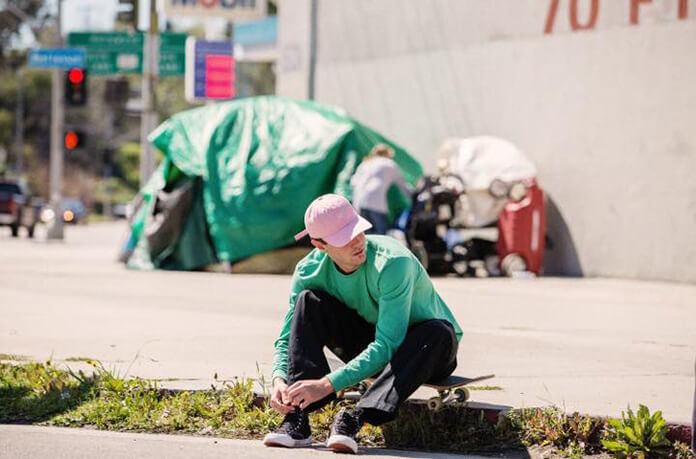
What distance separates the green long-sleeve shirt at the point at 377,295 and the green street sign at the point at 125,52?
2274 centimetres

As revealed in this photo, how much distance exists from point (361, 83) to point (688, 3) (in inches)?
289

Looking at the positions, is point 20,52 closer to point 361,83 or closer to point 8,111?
point 8,111

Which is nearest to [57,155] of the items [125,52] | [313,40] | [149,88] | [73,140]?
[73,140]

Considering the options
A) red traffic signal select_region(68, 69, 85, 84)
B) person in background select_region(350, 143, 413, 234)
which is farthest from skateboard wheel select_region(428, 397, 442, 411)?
red traffic signal select_region(68, 69, 85, 84)

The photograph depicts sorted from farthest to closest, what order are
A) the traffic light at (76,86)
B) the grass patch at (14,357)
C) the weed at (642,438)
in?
1. the traffic light at (76,86)
2. the grass patch at (14,357)
3. the weed at (642,438)

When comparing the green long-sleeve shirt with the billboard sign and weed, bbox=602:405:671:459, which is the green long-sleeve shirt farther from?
the billboard sign

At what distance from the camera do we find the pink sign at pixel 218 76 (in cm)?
2875

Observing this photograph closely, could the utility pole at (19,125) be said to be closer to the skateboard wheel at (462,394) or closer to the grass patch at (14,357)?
the grass patch at (14,357)

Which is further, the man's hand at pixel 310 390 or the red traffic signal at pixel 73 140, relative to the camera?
the red traffic signal at pixel 73 140

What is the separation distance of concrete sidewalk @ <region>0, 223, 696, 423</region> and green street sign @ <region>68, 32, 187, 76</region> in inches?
473

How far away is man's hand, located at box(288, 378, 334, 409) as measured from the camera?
6172mm

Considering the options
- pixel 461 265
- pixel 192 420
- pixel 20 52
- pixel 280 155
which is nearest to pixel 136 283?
pixel 280 155

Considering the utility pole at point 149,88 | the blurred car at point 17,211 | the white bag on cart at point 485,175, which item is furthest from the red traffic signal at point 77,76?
the white bag on cart at point 485,175

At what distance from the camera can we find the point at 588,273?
18234 millimetres
